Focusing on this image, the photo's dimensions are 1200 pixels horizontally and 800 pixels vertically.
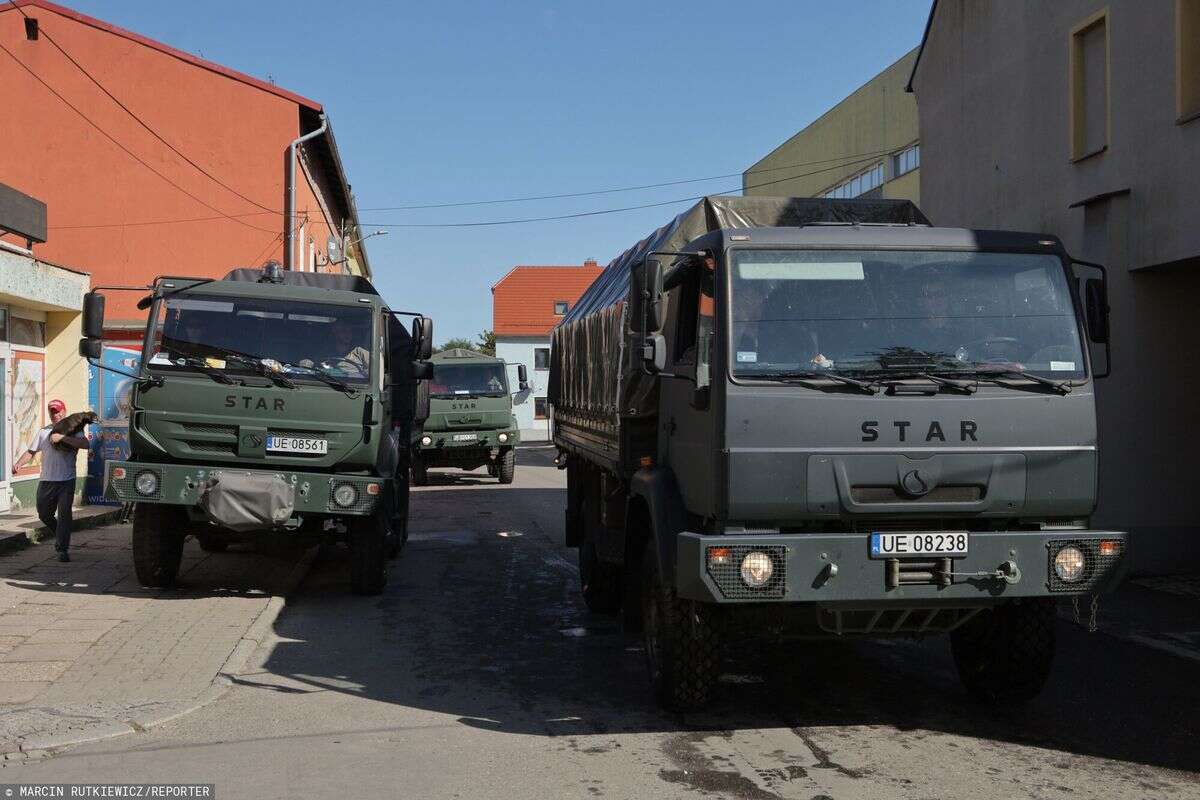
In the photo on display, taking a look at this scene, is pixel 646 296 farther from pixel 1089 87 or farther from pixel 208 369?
pixel 1089 87

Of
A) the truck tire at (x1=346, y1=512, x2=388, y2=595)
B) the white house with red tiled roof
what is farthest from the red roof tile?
the truck tire at (x1=346, y1=512, x2=388, y2=595)

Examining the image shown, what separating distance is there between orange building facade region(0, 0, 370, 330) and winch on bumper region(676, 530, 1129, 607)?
23.2 m

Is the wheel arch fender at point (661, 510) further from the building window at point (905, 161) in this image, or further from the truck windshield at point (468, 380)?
the building window at point (905, 161)

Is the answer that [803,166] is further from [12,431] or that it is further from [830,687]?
[830,687]

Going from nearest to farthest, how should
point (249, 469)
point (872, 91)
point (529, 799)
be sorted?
point (529, 799) < point (249, 469) < point (872, 91)

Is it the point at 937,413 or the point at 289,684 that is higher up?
the point at 937,413

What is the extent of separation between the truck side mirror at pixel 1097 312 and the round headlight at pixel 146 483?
6.88 meters

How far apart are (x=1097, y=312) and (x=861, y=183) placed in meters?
26.4

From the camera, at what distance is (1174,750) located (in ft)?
17.8

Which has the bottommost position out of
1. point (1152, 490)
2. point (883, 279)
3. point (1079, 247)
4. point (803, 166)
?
A: point (1152, 490)

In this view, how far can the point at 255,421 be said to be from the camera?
9406mm

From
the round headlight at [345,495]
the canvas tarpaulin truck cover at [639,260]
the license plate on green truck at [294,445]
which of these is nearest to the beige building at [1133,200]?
the canvas tarpaulin truck cover at [639,260]

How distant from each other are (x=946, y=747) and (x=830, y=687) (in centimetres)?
129

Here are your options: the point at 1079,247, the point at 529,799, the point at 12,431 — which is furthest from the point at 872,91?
the point at 529,799
